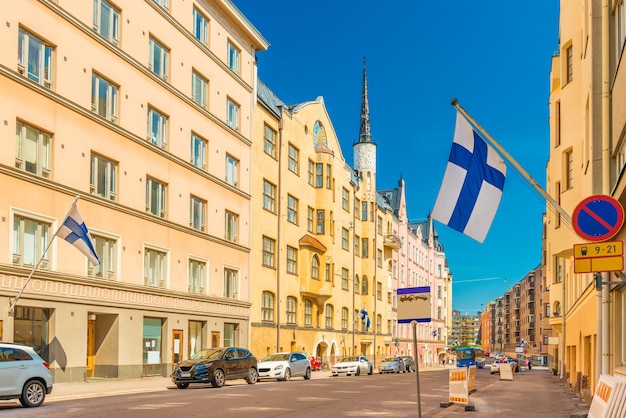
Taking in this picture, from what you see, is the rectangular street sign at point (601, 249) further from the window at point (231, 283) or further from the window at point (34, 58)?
the window at point (231, 283)

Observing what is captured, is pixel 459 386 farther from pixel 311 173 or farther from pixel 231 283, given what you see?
pixel 311 173

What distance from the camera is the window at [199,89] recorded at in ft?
139

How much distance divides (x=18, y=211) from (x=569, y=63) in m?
21.4

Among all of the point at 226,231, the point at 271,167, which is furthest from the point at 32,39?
the point at 271,167

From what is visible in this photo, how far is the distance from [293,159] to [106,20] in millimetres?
24771

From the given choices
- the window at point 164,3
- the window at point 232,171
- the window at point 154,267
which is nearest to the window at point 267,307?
the window at point 232,171

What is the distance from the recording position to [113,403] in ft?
68.5

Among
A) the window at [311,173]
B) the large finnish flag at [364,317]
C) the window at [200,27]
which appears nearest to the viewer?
the window at [200,27]

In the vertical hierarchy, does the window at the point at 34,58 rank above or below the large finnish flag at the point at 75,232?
above

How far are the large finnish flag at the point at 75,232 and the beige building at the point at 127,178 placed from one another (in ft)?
4.00

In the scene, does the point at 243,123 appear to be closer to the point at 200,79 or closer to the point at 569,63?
the point at 200,79

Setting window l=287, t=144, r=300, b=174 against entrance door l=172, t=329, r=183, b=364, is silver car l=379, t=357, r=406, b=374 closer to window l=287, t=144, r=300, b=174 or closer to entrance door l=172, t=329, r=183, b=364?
window l=287, t=144, r=300, b=174

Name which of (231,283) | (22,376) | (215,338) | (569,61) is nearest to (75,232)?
(22,376)

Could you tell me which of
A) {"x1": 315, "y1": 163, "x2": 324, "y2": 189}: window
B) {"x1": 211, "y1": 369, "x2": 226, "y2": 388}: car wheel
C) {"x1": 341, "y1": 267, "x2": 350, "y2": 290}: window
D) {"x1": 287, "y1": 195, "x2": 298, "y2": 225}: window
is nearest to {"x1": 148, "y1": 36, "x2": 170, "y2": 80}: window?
{"x1": 211, "y1": 369, "x2": 226, "y2": 388}: car wheel
